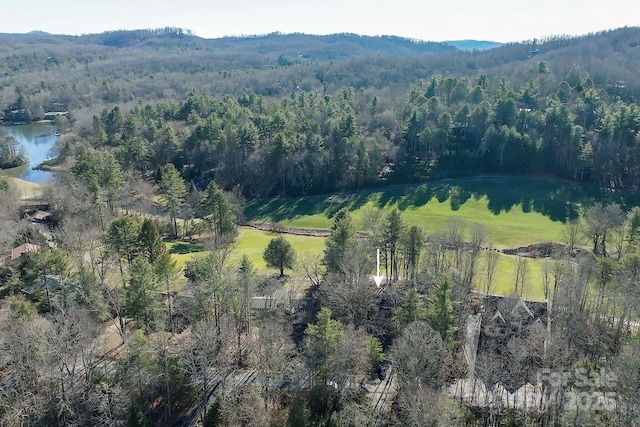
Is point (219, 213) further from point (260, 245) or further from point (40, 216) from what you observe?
point (40, 216)

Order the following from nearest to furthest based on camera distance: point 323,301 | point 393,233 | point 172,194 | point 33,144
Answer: point 323,301 < point 393,233 < point 172,194 < point 33,144

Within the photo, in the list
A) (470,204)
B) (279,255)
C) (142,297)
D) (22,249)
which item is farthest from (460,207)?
(22,249)

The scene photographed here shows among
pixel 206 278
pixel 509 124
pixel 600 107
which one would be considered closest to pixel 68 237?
pixel 206 278

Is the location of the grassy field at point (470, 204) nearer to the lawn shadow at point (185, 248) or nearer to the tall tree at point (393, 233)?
the lawn shadow at point (185, 248)

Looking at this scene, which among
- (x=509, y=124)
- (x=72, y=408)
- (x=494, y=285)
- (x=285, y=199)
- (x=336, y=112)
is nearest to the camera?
(x=72, y=408)

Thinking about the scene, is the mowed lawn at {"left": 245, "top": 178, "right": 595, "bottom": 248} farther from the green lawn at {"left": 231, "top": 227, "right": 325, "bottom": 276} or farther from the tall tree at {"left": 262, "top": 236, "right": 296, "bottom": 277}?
the tall tree at {"left": 262, "top": 236, "right": 296, "bottom": 277}

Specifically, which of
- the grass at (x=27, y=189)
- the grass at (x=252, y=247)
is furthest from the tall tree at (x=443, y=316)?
the grass at (x=27, y=189)

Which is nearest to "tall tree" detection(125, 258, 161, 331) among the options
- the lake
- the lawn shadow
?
the lawn shadow

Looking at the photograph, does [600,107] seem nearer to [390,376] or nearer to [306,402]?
[390,376]
